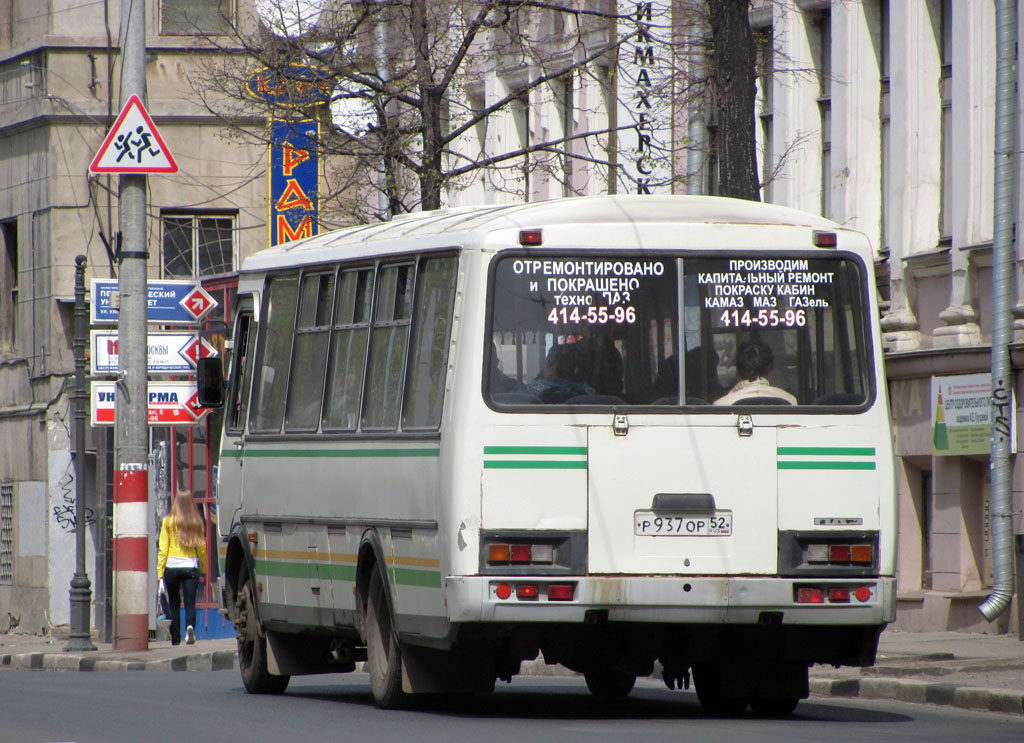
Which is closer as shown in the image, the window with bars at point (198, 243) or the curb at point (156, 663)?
the curb at point (156, 663)

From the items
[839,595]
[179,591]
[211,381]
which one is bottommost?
[179,591]

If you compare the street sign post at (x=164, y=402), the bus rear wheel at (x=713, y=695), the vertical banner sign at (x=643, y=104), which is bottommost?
the bus rear wheel at (x=713, y=695)

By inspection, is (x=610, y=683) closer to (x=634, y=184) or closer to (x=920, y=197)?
(x=920, y=197)

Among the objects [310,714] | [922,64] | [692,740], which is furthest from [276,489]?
[922,64]

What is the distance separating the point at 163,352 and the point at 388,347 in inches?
510

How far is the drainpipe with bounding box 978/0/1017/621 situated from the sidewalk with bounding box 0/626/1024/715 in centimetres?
79

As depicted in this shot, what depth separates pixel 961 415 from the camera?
22.5 metres

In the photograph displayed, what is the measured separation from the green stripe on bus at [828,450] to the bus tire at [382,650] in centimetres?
258

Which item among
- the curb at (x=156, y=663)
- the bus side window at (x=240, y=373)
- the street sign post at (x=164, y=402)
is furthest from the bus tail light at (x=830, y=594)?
the street sign post at (x=164, y=402)

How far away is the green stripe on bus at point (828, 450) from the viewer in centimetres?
1277

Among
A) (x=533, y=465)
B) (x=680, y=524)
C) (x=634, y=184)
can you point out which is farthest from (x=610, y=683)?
(x=634, y=184)

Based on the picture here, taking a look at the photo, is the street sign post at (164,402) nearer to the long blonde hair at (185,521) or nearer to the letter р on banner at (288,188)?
the long blonde hair at (185,521)

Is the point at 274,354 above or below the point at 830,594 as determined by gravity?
above

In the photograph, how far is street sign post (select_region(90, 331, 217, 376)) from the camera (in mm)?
26094
